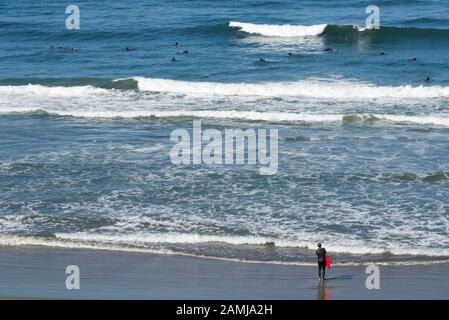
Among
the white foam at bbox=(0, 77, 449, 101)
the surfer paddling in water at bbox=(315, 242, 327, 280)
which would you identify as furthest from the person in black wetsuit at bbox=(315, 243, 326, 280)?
the white foam at bbox=(0, 77, 449, 101)

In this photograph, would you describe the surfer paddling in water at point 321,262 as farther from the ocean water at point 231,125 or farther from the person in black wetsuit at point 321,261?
the ocean water at point 231,125

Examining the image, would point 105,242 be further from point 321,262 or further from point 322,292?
point 322,292

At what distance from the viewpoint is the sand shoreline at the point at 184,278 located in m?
17.4

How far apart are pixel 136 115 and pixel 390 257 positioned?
15.1 metres

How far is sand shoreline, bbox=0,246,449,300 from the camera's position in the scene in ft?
57.0

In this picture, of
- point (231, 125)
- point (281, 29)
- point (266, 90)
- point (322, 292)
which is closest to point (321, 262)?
point (322, 292)

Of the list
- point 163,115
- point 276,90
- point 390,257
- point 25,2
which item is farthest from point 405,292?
point 25,2

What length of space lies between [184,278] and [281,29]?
2960 cm

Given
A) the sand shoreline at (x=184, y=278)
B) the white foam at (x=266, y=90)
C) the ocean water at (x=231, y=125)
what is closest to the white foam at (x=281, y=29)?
the ocean water at (x=231, y=125)

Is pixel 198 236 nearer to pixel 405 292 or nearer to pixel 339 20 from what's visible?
pixel 405 292

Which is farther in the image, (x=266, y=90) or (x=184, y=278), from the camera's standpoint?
(x=266, y=90)

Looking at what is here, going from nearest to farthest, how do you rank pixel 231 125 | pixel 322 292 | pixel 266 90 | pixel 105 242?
pixel 322 292 → pixel 105 242 → pixel 231 125 → pixel 266 90

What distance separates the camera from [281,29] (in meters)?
46.2

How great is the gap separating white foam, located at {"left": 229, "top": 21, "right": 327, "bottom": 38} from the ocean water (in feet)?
0.35
